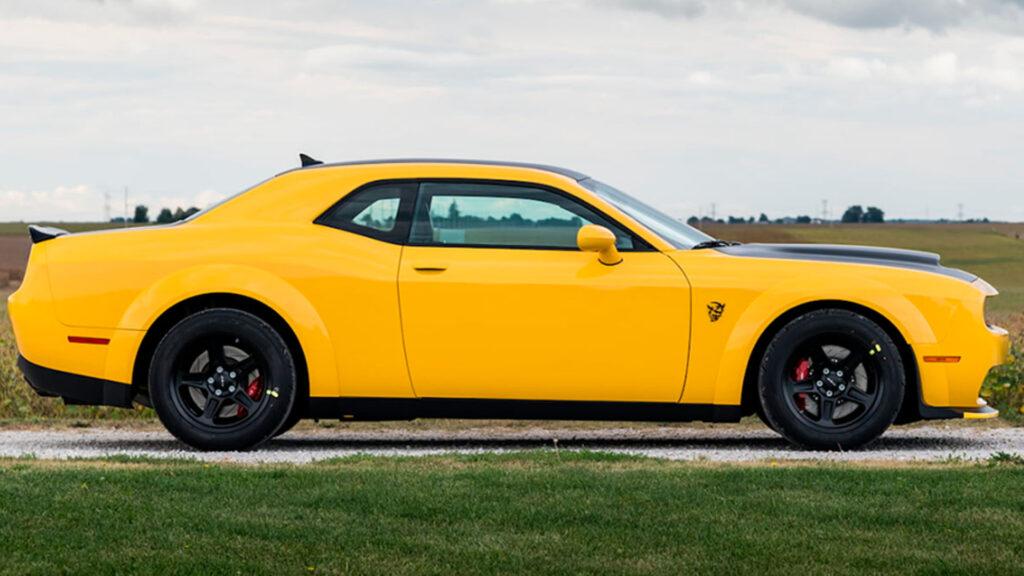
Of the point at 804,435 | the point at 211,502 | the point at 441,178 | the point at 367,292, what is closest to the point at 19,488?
the point at 211,502

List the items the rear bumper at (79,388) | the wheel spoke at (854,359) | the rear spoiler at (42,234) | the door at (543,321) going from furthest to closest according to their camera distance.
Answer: the rear spoiler at (42,234) → the rear bumper at (79,388) → the wheel spoke at (854,359) → the door at (543,321)

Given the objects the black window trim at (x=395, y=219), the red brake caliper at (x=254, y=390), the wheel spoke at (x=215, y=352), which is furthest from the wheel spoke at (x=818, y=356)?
the wheel spoke at (x=215, y=352)

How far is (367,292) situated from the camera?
9.63 metres

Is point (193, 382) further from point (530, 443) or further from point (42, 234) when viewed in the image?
point (530, 443)

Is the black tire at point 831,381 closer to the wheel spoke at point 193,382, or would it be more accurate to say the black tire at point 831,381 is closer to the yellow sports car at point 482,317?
the yellow sports car at point 482,317

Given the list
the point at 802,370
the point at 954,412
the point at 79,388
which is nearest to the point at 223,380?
the point at 79,388

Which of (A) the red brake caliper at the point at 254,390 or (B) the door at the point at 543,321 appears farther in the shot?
(A) the red brake caliper at the point at 254,390

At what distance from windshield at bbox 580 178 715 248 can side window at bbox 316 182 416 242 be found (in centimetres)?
109

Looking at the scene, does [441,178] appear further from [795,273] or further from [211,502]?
[211,502]

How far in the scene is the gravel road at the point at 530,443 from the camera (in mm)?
9766

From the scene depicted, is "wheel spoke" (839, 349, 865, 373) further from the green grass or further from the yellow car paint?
the green grass

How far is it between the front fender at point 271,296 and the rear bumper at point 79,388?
607 mm

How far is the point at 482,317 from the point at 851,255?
7.56 feet

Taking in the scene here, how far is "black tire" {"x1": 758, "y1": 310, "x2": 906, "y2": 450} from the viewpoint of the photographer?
9.55m
